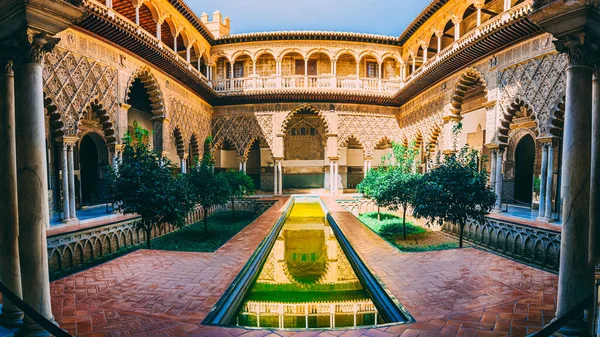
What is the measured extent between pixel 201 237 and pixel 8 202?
676cm

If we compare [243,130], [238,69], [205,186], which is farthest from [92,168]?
[238,69]

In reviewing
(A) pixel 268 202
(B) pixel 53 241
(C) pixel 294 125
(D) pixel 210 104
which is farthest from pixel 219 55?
(B) pixel 53 241

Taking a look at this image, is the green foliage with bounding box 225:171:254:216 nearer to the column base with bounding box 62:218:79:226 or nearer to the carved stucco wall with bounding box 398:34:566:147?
the column base with bounding box 62:218:79:226

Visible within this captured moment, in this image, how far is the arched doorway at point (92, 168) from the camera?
41.6 feet

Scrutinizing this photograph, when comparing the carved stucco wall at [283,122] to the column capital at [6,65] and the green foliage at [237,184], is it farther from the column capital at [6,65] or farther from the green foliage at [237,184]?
the column capital at [6,65]

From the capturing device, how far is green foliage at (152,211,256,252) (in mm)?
8020

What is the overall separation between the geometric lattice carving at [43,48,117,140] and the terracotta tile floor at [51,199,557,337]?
4936 mm

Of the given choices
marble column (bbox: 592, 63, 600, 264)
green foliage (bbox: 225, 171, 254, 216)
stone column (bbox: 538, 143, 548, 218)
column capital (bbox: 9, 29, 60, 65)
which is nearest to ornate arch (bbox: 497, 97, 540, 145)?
stone column (bbox: 538, 143, 548, 218)

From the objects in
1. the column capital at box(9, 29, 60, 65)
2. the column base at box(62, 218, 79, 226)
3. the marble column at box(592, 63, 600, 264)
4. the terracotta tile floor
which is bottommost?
the terracotta tile floor

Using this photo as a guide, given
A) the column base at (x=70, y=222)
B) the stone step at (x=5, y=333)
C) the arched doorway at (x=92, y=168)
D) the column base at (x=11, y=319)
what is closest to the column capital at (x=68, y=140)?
the column base at (x=70, y=222)

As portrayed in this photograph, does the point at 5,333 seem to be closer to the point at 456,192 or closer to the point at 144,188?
the point at 144,188

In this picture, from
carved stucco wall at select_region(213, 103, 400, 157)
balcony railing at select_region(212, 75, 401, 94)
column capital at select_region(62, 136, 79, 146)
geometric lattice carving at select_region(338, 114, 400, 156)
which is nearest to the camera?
column capital at select_region(62, 136, 79, 146)

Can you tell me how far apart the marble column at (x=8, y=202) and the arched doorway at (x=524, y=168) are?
673 inches

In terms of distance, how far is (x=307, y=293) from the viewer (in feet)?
16.5
